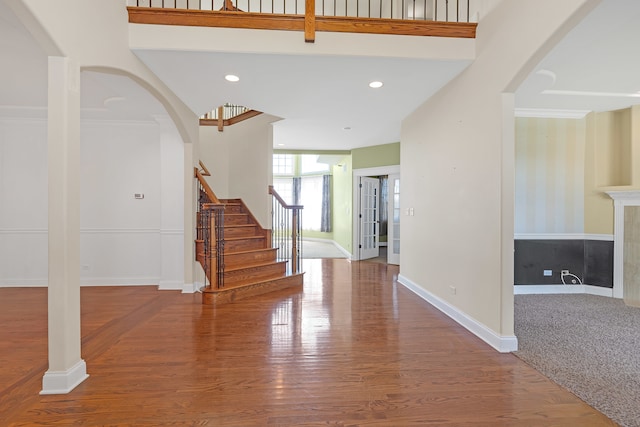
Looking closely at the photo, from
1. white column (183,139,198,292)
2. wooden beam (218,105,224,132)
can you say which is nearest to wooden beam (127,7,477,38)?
white column (183,139,198,292)

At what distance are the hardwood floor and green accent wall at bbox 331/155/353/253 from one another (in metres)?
4.02

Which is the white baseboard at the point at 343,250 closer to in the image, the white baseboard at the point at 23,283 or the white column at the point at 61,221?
the white baseboard at the point at 23,283

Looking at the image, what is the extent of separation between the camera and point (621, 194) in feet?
13.7

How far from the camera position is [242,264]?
15.1 feet

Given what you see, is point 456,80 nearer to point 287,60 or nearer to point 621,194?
point 287,60

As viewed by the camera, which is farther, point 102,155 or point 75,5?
point 102,155

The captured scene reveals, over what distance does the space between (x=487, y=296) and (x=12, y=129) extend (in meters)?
6.78

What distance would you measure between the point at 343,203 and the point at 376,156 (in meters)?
1.83

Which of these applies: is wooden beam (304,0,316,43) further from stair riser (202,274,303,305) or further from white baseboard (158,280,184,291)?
white baseboard (158,280,184,291)

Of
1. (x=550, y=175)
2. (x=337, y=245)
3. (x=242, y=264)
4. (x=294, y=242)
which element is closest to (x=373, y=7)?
(x=550, y=175)

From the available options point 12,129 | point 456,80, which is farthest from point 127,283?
point 456,80

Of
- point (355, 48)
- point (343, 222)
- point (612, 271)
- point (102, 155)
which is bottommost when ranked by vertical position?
point (612, 271)

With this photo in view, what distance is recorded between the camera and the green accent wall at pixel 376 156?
21.5 feet

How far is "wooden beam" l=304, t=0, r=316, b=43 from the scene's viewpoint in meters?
2.76
